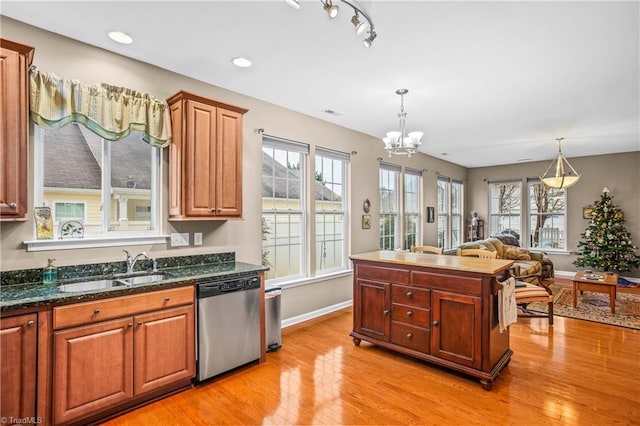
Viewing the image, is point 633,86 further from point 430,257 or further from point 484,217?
point 484,217

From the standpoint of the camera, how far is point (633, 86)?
3438 mm

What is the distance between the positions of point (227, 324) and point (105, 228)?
132 centimetres

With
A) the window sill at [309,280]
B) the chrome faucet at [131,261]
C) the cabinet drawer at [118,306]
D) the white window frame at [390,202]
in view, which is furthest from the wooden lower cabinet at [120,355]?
the white window frame at [390,202]

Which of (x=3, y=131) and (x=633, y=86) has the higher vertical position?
(x=633, y=86)

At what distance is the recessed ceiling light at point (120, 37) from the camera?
100 inches

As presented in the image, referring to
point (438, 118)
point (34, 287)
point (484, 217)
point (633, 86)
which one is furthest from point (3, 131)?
point (484, 217)

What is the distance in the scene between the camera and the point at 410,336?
3.16 metres

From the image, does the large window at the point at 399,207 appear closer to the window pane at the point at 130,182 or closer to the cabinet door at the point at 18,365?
the window pane at the point at 130,182

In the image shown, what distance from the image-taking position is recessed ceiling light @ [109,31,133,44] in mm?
2549

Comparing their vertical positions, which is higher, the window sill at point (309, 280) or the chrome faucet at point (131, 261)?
the chrome faucet at point (131, 261)

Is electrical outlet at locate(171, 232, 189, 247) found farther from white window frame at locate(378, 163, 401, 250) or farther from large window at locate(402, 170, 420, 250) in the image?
large window at locate(402, 170, 420, 250)

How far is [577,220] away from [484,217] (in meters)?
1.94

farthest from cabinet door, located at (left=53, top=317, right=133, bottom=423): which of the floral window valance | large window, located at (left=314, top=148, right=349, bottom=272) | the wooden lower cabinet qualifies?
large window, located at (left=314, top=148, right=349, bottom=272)

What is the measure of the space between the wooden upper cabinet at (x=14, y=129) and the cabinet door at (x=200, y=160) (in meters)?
1.08
